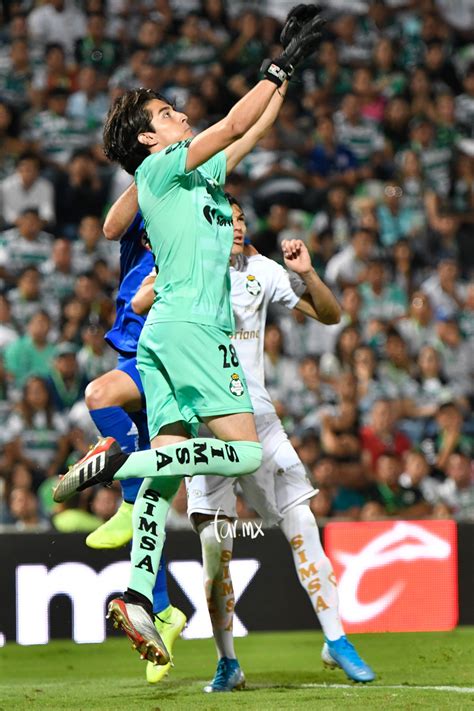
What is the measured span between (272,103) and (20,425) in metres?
5.66

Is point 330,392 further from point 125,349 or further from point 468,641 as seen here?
point 125,349

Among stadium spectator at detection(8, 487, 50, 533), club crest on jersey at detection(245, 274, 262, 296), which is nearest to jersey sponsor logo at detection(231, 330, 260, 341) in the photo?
club crest on jersey at detection(245, 274, 262, 296)

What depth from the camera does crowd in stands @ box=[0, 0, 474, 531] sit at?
33.0 ft

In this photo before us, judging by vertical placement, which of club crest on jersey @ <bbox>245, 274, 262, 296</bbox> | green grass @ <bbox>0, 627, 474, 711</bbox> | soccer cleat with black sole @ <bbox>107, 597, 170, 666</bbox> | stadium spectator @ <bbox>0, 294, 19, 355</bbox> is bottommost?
green grass @ <bbox>0, 627, 474, 711</bbox>

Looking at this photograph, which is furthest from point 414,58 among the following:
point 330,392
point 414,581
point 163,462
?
point 163,462

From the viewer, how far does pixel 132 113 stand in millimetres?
4961

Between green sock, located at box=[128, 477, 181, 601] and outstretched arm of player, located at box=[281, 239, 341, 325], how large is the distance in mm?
1233

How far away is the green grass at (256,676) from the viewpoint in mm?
4789

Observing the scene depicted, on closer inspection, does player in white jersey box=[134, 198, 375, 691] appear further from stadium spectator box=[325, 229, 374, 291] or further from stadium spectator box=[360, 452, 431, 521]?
stadium spectator box=[325, 229, 374, 291]

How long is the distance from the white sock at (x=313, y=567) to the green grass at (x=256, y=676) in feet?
1.05

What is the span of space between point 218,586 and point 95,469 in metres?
1.16

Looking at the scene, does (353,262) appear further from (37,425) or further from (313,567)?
(313,567)

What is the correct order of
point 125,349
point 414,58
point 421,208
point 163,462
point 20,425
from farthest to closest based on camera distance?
point 414,58 → point 421,208 → point 20,425 → point 125,349 → point 163,462

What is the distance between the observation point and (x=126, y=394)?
5625 mm
